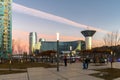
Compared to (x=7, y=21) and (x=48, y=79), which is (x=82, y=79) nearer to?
(x=48, y=79)

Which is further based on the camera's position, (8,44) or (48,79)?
(8,44)

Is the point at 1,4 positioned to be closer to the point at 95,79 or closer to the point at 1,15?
the point at 1,15

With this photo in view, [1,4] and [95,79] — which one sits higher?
[1,4]

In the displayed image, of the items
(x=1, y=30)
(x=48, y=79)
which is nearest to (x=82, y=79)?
(x=48, y=79)

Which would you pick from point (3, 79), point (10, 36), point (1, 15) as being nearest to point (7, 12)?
point (1, 15)

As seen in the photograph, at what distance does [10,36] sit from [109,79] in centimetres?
17169

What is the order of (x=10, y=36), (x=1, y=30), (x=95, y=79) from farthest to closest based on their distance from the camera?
(x=10, y=36)
(x=1, y=30)
(x=95, y=79)

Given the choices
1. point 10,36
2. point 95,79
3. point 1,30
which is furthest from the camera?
point 10,36

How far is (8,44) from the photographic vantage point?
184 m

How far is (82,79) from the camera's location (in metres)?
21.3

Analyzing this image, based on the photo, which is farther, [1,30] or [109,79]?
[1,30]

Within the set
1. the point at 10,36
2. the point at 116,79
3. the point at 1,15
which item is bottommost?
the point at 116,79

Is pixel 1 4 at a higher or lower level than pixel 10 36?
higher

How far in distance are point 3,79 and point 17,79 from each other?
121 cm
